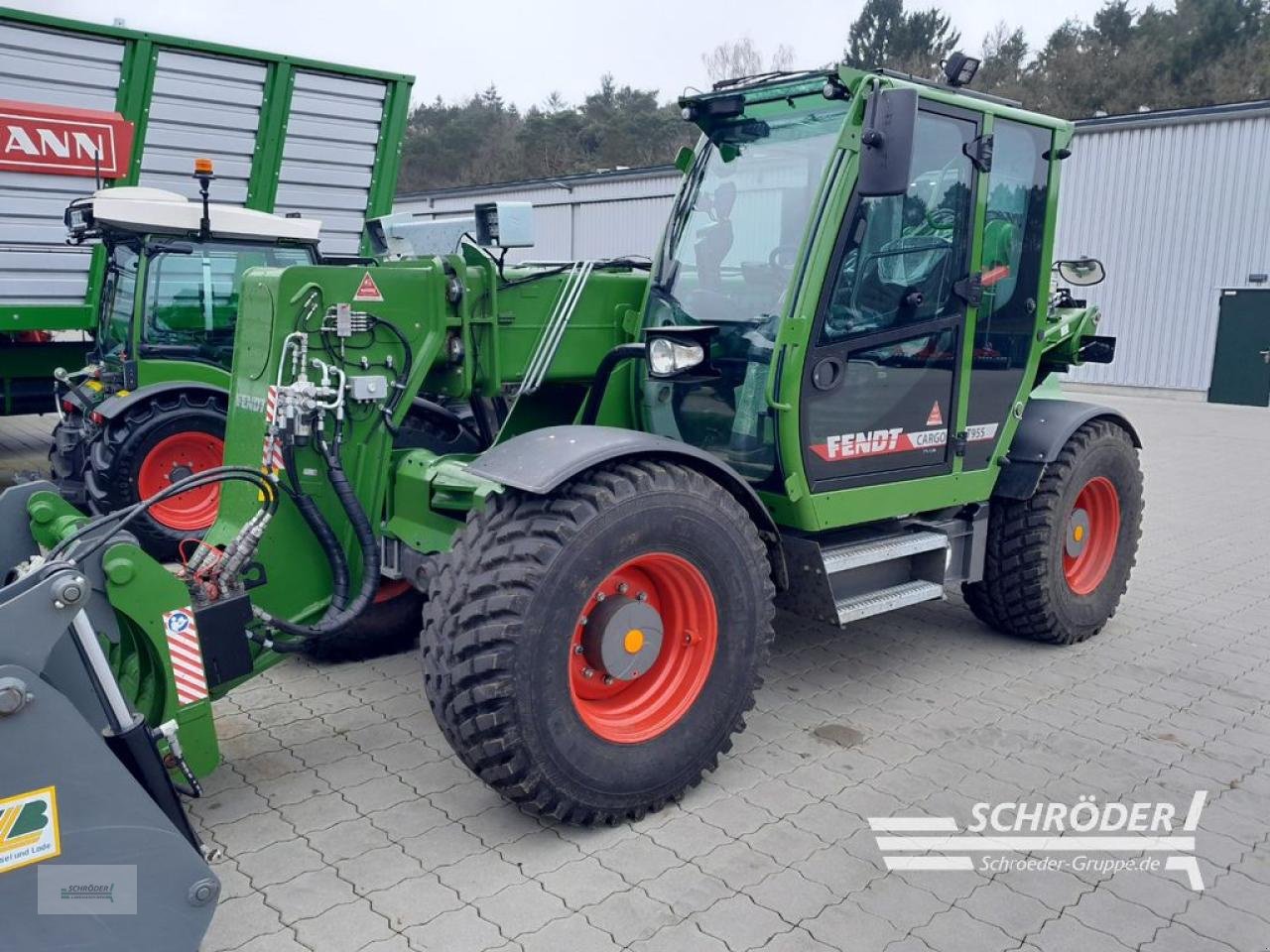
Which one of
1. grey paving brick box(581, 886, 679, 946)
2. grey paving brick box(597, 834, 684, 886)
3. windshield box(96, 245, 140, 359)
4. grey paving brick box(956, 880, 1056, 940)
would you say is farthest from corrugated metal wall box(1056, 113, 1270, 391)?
grey paving brick box(581, 886, 679, 946)

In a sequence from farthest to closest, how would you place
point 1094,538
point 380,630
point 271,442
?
point 1094,538, point 380,630, point 271,442

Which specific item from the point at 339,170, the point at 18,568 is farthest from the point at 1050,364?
the point at 339,170

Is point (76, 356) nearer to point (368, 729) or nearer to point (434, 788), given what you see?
point (368, 729)

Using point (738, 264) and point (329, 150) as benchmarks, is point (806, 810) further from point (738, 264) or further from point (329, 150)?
point (329, 150)

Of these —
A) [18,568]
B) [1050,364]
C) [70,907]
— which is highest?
[1050,364]

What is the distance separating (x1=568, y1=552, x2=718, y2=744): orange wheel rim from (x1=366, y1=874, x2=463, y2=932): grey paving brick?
0.66 m

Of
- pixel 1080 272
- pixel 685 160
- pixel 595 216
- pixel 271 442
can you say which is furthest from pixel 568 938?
pixel 595 216

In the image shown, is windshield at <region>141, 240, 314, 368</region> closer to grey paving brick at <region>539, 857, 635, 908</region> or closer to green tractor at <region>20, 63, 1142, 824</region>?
green tractor at <region>20, 63, 1142, 824</region>

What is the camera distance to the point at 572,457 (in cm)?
313

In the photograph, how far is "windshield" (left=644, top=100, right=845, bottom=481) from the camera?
3842 millimetres

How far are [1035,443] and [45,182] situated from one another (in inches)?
284

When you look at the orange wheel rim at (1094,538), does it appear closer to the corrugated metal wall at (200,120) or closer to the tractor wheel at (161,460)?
the tractor wheel at (161,460)

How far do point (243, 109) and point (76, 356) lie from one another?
2808 mm

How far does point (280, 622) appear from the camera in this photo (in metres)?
3.34
